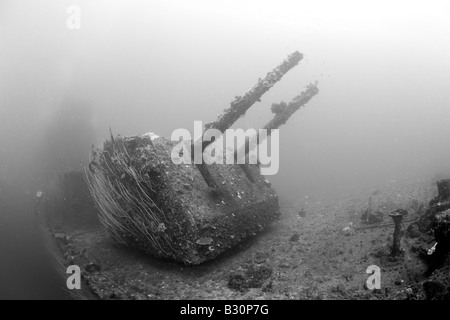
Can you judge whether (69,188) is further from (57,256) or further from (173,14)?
(173,14)

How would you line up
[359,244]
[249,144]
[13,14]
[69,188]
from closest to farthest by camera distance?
[359,244] → [249,144] → [69,188] → [13,14]

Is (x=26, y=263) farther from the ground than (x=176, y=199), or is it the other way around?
(x=176, y=199)

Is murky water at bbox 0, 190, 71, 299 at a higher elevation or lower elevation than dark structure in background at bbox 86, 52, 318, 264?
lower

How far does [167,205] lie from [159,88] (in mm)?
103632

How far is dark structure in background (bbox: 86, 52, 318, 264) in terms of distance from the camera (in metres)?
5.17

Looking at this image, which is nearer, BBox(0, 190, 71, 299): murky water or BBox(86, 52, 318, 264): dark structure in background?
BBox(0, 190, 71, 299): murky water

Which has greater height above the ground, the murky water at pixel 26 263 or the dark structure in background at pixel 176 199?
the dark structure in background at pixel 176 199

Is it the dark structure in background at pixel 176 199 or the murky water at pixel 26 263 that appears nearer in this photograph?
the murky water at pixel 26 263

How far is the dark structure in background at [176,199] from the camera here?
5172mm

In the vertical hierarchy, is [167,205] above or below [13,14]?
below

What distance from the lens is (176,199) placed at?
5.28m

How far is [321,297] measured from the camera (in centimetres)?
395
